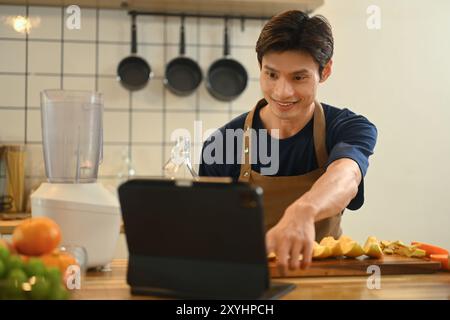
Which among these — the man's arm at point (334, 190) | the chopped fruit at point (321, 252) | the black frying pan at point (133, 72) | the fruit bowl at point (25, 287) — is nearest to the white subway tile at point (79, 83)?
the black frying pan at point (133, 72)

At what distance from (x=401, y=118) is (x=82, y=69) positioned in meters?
1.39

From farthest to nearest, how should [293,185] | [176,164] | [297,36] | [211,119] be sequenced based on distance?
[211,119]
[176,164]
[293,185]
[297,36]

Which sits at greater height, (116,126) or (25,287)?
(116,126)

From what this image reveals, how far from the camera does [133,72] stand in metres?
2.71

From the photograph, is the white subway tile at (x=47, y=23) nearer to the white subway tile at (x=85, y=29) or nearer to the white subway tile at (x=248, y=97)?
the white subway tile at (x=85, y=29)

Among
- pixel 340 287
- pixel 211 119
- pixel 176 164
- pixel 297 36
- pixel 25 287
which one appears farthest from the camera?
pixel 211 119

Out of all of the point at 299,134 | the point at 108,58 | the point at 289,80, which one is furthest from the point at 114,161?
the point at 289,80

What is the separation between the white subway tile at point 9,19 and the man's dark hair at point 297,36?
1.34 metres

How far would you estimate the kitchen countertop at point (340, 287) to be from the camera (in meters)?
1.02

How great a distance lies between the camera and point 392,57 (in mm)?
2887

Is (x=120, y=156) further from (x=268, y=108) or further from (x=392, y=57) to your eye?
(x=392, y=57)

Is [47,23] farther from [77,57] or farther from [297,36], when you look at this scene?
[297,36]

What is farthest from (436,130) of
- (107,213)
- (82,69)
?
(107,213)

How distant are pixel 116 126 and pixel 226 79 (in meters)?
0.50
